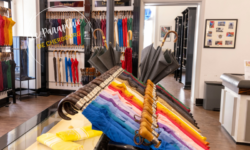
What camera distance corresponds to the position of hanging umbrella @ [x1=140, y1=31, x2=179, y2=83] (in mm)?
2344

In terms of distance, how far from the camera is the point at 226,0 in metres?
5.09

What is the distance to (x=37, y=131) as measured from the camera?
4.29 ft

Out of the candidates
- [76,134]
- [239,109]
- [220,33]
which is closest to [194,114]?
[239,109]

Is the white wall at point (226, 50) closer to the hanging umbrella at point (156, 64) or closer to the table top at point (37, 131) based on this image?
the hanging umbrella at point (156, 64)

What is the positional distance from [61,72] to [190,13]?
15.9 feet

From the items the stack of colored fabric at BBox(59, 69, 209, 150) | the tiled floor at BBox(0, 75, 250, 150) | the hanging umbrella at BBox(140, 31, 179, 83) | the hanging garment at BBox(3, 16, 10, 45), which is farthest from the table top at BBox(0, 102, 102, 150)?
the hanging garment at BBox(3, 16, 10, 45)

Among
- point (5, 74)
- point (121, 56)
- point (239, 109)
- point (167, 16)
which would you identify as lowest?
point (239, 109)

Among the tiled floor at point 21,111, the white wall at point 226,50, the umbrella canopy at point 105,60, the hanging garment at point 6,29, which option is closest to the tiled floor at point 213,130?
the white wall at point 226,50

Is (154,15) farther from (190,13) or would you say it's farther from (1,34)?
(1,34)

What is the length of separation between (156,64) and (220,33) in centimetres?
363

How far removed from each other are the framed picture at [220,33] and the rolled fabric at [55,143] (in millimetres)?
4881

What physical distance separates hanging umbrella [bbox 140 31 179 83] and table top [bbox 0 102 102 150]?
1105 mm

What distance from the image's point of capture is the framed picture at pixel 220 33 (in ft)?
16.9

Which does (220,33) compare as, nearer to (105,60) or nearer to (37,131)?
(105,60)
